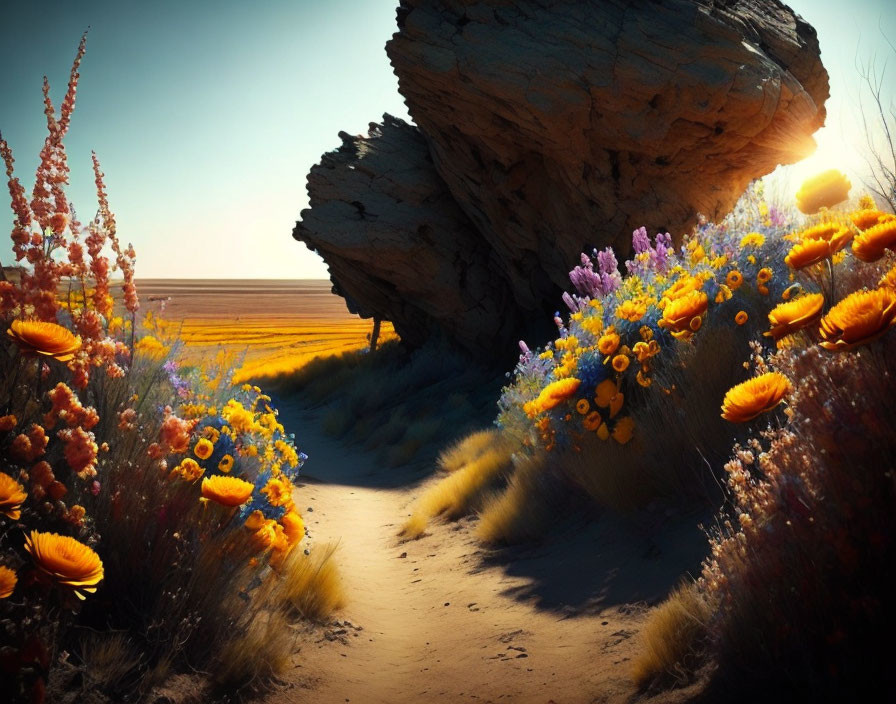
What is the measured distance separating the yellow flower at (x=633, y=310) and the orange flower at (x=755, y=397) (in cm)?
271

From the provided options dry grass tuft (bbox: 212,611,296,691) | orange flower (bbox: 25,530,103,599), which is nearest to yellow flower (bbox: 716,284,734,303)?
dry grass tuft (bbox: 212,611,296,691)

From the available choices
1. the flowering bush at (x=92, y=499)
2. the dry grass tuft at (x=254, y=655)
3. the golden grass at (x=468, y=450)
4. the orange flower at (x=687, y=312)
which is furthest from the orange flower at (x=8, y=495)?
the golden grass at (x=468, y=450)

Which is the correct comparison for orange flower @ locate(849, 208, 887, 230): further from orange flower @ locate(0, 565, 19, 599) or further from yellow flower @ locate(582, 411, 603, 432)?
orange flower @ locate(0, 565, 19, 599)

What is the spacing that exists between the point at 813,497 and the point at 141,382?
11.1 ft

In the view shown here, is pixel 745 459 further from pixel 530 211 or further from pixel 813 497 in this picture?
pixel 530 211

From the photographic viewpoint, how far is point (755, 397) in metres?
2.30

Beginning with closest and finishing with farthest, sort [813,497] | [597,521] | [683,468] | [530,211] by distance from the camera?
1. [813,497]
2. [683,468]
3. [597,521]
4. [530,211]

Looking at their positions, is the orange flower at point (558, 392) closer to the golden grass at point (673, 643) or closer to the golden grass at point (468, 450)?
the golden grass at point (673, 643)

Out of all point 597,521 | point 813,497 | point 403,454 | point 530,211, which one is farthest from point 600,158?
point 813,497

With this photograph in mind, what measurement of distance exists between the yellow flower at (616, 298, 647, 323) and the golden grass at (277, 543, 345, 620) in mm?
2723

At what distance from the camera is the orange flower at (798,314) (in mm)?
2293

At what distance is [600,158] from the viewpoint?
11750 millimetres

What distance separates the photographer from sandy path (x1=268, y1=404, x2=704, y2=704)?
324cm

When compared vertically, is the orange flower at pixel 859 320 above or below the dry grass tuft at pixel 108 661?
above
